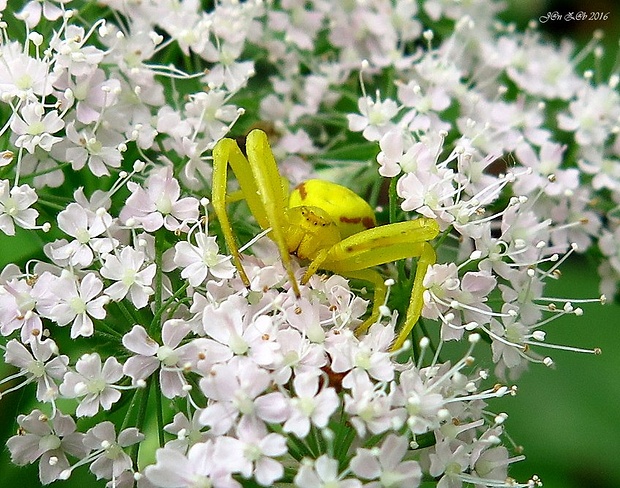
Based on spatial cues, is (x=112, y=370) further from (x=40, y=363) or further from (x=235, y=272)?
(x=235, y=272)

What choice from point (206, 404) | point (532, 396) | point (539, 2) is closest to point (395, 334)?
point (206, 404)

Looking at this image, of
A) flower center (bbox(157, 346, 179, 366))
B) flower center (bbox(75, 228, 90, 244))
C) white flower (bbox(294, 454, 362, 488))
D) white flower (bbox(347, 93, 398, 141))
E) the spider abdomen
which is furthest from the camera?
white flower (bbox(347, 93, 398, 141))

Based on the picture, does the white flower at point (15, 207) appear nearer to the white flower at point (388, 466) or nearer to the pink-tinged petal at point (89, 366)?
the pink-tinged petal at point (89, 366)

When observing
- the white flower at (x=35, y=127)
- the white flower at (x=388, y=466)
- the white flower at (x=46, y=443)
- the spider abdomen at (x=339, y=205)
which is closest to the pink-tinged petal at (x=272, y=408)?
the white flower at (x=388, y=466)

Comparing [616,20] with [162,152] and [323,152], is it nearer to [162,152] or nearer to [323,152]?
[323,152]

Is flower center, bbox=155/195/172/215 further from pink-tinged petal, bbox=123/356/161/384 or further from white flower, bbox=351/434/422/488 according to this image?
white flower, bbox=351/434/422/488

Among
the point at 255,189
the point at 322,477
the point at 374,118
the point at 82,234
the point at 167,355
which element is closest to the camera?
the point at 322,477

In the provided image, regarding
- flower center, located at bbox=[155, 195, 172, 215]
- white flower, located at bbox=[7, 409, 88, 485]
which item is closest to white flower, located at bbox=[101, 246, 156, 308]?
flower center, located at bbox=[155, 195, 172, 215]

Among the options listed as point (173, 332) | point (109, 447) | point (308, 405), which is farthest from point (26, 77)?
point (308, 405)
